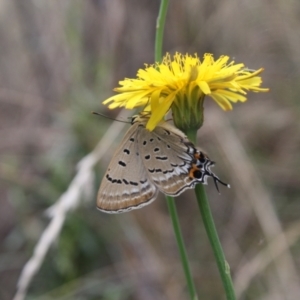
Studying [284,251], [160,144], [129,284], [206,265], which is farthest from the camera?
[206,265]

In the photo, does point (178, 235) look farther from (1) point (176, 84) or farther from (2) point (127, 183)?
(1) point (176, 84)

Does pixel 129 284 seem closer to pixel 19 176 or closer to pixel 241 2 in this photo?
pixel 19 176

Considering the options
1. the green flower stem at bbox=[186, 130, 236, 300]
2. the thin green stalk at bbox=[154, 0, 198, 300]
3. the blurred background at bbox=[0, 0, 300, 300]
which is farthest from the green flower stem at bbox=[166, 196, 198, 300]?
the blurred background at bbox=[0, 0, 300, 300]

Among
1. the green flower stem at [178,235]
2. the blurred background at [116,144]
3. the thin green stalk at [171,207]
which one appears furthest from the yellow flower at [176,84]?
the blurred background at [116,144]

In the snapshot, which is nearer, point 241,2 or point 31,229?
point 31,229

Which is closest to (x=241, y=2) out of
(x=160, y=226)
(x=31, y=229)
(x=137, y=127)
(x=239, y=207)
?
(x=239, y=207)

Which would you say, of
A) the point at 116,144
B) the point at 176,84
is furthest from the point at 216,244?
the point at 116,144
